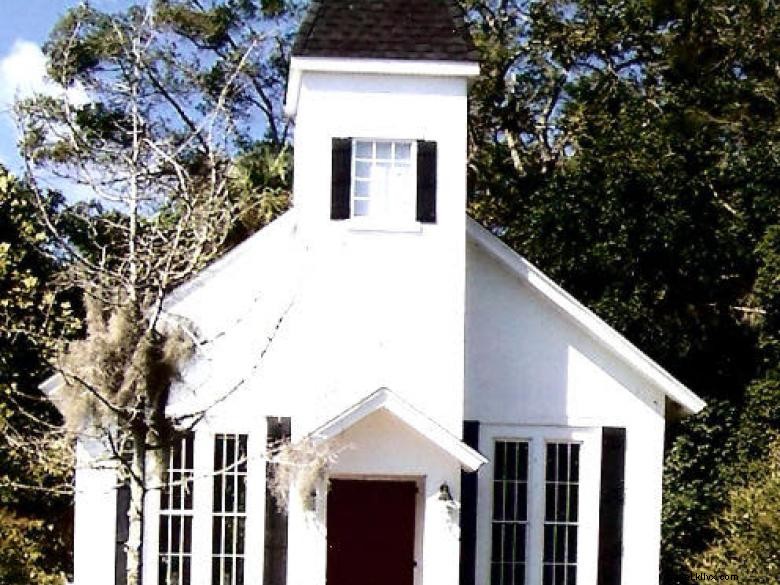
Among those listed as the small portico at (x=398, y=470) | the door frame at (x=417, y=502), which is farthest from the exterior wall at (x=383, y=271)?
the door frame at (x=417, y=502)

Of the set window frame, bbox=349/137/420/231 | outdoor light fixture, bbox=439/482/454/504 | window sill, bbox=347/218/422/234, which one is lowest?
outdoor light fixture, bbox=439/482/454/504

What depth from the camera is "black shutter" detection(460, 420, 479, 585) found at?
14.7m

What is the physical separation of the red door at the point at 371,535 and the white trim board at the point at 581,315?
10.8 ft

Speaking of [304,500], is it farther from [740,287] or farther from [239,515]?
[740,287]

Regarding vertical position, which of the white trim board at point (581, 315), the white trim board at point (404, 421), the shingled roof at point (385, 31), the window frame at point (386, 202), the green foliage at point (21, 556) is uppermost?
the shingled roof at point (385, 31)

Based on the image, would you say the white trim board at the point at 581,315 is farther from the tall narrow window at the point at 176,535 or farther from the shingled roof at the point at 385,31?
the tall narrow window at the point at 176,535

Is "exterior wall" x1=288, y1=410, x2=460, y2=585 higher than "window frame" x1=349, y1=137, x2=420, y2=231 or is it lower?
lower

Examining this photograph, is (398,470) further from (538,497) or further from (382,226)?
(382,226)

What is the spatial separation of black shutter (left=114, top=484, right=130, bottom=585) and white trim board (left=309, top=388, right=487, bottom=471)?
8.87ft

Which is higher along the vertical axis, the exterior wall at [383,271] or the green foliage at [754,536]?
the exterior wall at [383,271]

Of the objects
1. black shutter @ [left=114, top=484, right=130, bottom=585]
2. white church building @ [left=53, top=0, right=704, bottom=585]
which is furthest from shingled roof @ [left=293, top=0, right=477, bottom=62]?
black shutter @ [left=114, top=484, right=130, bottom=585]

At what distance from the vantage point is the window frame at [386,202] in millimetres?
14195

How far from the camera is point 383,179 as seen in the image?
1433 centimetres

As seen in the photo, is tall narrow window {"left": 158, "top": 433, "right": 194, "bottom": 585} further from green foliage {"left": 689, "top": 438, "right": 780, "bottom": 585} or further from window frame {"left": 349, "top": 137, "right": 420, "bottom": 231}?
green foliage {"left": 689, "top": 438, "right": 780, "bottom": 585}
